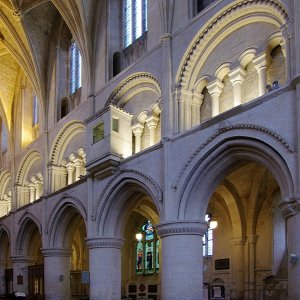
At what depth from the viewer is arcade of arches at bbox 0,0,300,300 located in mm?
15125

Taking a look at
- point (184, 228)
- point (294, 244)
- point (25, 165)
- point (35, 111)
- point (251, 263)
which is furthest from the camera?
point (35, 111)

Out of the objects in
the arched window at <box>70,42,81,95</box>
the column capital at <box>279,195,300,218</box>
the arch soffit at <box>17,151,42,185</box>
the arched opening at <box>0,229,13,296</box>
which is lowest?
the arched opening at <box>0,229,13,296</box>

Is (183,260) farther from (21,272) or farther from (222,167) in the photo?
(21,272)

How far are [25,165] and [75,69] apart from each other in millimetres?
6704

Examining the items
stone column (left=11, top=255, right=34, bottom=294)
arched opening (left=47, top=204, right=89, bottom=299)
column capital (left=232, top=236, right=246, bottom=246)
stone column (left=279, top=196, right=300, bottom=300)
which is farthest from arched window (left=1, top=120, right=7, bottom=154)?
stone column (left=279, top=196, right=300, bottom=300)

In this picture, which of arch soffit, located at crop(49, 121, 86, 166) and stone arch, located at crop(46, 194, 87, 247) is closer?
stone arch, located at crop(46, 194, 87, 247)

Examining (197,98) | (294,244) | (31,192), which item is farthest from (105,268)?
(31,192)

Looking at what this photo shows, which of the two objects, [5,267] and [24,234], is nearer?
[24,234]

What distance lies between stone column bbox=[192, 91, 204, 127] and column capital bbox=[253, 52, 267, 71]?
268cm

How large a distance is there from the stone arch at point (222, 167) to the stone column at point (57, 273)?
10.2 meters

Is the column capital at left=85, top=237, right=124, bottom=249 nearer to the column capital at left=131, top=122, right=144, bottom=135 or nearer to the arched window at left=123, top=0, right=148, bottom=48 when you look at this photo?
the column capital at left=131, top=122, right=144, bottom=135

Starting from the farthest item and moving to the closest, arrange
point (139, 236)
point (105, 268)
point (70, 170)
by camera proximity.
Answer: point (139, 236)
point (70, 170)
point (105, 268)

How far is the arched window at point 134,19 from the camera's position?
21359 millimetres

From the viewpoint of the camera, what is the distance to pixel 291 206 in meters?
12.8
